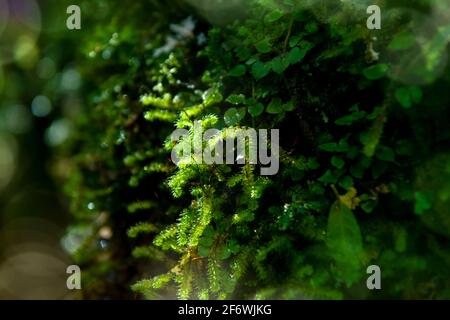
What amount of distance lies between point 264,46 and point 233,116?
0.24m

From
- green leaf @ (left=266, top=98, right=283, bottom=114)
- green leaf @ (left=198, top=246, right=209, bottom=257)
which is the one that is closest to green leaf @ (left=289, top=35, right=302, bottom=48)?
green leaf @ (left=266, top=98, right=283, bottom=114)

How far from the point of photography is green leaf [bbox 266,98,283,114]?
4.72 ft

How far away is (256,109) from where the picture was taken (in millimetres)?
1442

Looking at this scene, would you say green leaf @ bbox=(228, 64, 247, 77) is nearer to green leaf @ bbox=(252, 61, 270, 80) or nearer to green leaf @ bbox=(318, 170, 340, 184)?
green leaf @ bbox=(252, 61, 270, 80)

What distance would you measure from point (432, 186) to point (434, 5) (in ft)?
1.69

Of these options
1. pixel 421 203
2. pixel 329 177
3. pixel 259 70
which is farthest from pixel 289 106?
pixel 421 203

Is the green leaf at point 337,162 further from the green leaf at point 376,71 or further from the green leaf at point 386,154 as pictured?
the green leaf at point 376,71

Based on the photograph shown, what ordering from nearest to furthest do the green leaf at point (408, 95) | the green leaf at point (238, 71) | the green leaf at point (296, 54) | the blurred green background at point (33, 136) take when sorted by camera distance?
the green leaf at point (408, 95) → the green leaf at point (296, 54) → the green leaf at point (238, 71) → the blurred green background at point (33, 136)

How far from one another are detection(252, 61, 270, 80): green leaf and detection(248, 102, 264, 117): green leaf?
0.28 feet

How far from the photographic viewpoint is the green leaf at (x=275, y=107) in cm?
144

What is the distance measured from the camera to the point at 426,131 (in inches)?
52.5

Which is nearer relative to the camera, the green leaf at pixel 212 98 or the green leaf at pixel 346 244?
the green leaf at pixel 346 244

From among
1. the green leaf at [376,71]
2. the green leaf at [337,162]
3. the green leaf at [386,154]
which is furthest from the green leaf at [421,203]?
the green leaf at [376,71]

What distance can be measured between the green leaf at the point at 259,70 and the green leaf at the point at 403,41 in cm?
37
